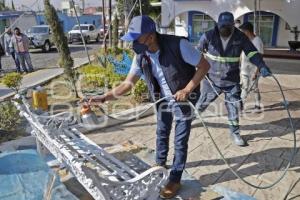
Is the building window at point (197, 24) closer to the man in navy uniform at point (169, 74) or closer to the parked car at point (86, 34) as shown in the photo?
the parked car at point (86, 34)

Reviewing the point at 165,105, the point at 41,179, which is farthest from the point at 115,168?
the point at 41,179

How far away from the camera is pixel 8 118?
473cm

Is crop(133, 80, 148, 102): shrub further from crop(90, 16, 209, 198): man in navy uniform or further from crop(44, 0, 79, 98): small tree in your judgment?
crop(90, 16, 209, 198): man in navy uniform

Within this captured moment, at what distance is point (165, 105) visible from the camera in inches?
123

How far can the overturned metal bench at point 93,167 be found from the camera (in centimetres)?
216

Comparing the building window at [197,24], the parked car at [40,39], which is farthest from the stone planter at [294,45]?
the parked car at [40,39]

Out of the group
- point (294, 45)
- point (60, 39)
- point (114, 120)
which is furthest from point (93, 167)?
point (294, 45)

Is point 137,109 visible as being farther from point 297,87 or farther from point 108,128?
point 297,87

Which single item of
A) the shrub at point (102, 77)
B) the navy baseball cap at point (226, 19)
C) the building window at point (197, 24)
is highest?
the building window at point (197, 24)

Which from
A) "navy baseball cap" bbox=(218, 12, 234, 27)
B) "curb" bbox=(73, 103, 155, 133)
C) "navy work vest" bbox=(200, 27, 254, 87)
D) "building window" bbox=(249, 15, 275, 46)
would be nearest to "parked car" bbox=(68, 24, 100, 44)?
"building window" bbox=(249, 15, 275, 46)

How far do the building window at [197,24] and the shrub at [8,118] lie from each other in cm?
1371

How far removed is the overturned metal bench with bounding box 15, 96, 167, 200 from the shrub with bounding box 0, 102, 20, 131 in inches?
41.6

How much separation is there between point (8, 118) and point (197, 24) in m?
14.6

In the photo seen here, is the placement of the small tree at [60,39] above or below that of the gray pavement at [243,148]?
above
